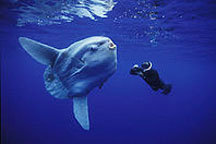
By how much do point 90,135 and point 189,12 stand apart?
20.8 meters

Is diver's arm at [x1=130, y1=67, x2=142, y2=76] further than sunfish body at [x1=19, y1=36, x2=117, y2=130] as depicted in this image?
Yes

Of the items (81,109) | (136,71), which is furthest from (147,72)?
(81,109)

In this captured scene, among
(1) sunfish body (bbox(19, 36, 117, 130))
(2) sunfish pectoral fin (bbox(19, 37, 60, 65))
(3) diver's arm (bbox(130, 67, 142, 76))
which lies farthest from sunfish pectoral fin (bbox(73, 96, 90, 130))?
(3) diver's arm (bbox(130, 67, 142, 76))

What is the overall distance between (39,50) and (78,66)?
647 millimetres

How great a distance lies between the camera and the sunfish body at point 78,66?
1896mm

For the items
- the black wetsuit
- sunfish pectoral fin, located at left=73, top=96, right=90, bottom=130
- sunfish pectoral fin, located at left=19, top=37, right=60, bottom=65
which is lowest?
sunfish pectoral fin, located at left=73, top=96, right=90, bottom=130

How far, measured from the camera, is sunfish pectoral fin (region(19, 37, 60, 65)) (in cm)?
228

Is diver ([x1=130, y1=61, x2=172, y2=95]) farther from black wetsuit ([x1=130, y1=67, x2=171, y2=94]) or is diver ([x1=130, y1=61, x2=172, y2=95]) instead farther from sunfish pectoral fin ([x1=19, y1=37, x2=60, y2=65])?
sunfish pectoral fin ([x1=19, y1=37, x2=60, y2=65])

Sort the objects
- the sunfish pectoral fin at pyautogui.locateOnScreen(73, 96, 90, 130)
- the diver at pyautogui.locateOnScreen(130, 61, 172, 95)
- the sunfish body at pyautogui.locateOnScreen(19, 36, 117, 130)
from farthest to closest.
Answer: the diver at pyautogui.locateOnScreen(130, 61, 172, 95) < the sunfish pectoral fin at pyautogui.locateOnScreen(73, 96, 90, 130) < the sunfish body at pyautogui.locateOnScreen(19, 36, 117, 130)

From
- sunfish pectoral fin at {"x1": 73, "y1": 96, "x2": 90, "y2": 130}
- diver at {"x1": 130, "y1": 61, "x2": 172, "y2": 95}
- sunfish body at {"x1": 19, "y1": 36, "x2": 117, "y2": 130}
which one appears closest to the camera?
sunfish body at {"x1": 19, "y1": 36, "x2": 117, "y2": 130}

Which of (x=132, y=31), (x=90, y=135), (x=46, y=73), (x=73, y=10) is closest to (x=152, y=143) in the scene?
(x=90, y=135)

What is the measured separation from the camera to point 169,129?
27969mm

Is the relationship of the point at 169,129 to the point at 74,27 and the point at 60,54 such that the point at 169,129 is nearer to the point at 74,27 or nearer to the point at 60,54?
the point at 74,27

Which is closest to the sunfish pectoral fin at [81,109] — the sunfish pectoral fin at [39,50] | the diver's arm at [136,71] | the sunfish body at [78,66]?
the sunfish body at [78,66]
